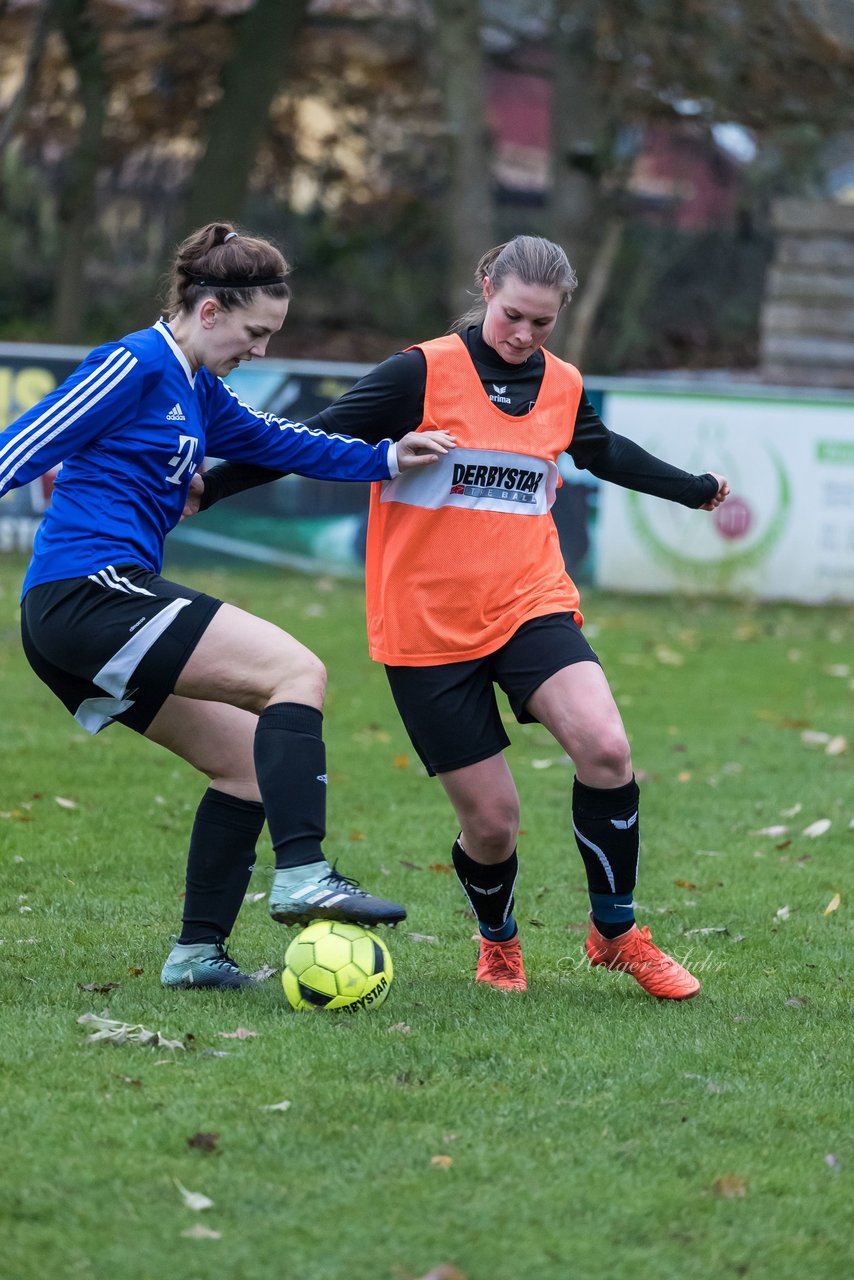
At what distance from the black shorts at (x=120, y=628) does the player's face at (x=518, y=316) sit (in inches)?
45.0

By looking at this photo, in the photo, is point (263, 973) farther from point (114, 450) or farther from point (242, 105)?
point (242, 105)

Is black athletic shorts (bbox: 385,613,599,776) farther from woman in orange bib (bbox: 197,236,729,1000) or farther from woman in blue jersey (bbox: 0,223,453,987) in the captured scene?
woman in blue jersey (bbox: 0,223,453,987)

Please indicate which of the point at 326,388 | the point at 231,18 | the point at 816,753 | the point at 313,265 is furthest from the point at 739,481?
the point at 313,265

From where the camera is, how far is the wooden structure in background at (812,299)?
19.5 meters

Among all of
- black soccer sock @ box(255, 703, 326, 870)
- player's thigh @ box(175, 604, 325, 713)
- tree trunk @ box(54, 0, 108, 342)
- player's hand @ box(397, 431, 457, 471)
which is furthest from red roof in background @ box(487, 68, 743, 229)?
black soccer sock @ box(255, 703, 326, 870)

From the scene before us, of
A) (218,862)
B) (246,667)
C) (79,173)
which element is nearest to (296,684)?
(246,667)

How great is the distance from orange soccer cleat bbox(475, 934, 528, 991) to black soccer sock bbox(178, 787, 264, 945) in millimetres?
756

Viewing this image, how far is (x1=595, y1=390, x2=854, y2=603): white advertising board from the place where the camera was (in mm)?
14688

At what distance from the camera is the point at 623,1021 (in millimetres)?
4570

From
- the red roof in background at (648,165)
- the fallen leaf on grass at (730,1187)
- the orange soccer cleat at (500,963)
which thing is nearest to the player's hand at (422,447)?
the orange soccer cleat at (500,963)

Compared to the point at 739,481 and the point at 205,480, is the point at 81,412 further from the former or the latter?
the point at 739,481

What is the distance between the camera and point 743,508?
14961 mm

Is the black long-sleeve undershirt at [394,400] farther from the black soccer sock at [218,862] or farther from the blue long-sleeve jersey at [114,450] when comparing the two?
the black soccer sock at [218,862]

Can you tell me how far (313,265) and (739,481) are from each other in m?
12.7
